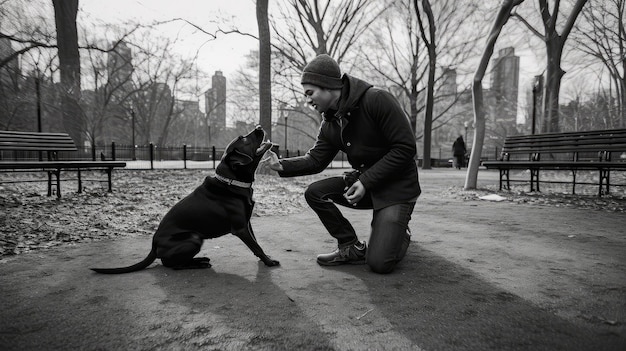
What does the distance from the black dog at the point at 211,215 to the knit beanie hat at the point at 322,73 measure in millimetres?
674

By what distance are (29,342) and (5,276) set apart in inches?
54.9

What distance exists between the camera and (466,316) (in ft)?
6.40

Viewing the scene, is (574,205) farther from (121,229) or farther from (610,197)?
(121,229)

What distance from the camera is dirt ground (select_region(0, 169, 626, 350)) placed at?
1.71m

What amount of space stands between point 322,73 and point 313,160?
88cm

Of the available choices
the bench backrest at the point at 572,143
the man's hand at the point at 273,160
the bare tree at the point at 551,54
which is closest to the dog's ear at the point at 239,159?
the man's hand at the point at 273,160

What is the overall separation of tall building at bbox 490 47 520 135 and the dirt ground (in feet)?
65.4

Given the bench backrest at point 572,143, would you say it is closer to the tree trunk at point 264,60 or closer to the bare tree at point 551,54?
the tree trunk at point 264,60

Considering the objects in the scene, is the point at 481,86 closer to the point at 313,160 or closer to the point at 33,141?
the point at 313,160

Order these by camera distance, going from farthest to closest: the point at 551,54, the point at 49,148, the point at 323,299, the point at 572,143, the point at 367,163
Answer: the point at 551,54 < the point at 572,143 < the point at 49,148 < the point at 367,163 < the point at 323,299

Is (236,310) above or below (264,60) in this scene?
below

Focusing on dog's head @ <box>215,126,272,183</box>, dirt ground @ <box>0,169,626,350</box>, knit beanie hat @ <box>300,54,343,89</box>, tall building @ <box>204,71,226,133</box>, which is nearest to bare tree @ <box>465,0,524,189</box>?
dirt ground @ <box>0,169,626,350</box>

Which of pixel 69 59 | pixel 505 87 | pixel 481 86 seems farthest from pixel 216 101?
pixel 481 86

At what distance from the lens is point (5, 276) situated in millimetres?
2703
